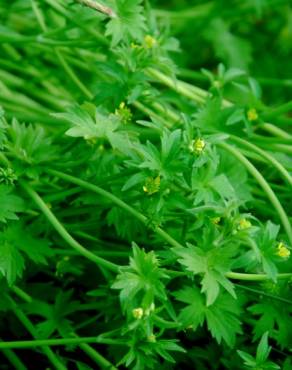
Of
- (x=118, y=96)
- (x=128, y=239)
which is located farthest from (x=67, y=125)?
(x=128, y=239)

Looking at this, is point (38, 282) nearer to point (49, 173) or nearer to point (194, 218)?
point (49, 173)

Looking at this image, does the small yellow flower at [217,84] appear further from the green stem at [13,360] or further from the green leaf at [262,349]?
the green stem at [13,360]

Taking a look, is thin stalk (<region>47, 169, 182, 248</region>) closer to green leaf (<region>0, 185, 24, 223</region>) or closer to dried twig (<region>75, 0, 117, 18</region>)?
green leaf (<region>0, 185, 24, 223</region>)

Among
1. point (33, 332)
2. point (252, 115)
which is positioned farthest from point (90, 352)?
point (252, 115)

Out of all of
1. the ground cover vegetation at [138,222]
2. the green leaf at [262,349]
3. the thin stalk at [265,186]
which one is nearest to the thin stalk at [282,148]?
the ground cover vegetation at [138,222]

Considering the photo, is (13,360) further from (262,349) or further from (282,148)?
(282,148)

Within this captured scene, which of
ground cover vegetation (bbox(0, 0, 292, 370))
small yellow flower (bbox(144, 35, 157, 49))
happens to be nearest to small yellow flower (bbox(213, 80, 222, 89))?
ground cover vegetation (bbox(0, 0, 292, 370))
